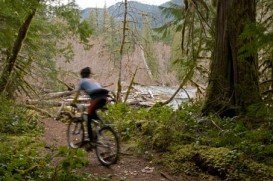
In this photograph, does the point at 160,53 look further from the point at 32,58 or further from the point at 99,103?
the point at 99,103

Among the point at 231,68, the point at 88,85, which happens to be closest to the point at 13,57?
the point at 88,85

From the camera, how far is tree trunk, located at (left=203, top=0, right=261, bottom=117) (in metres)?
8.56

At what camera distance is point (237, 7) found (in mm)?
8633

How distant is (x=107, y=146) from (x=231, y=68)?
3.85m

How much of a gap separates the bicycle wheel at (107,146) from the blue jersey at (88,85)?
75cm

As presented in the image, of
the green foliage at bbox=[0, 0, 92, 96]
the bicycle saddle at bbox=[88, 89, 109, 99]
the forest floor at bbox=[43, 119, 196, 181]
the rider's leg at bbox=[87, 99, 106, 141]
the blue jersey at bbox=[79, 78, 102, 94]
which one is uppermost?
the green foliage at bbox=[0, 0, 92, 96]

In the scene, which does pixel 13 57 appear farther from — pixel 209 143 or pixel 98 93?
pixel 209 143

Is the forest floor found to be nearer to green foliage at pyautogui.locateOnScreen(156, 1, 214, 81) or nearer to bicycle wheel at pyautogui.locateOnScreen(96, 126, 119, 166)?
bicycle wheel at pyautogui.locateOnScreen(96, 126, 119, 166)

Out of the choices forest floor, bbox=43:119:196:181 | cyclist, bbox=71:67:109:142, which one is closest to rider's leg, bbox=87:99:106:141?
cyclist, bbox=71:67:109:142

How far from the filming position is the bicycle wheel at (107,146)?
6.66 metres

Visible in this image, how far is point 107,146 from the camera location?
680 cm

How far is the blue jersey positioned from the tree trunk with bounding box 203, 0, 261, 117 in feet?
11.5

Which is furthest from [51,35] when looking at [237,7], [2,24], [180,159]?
[180,159]

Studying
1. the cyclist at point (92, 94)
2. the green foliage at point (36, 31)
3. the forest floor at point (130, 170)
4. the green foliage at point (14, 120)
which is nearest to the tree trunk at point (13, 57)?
the green foliage at point (36, 31)
